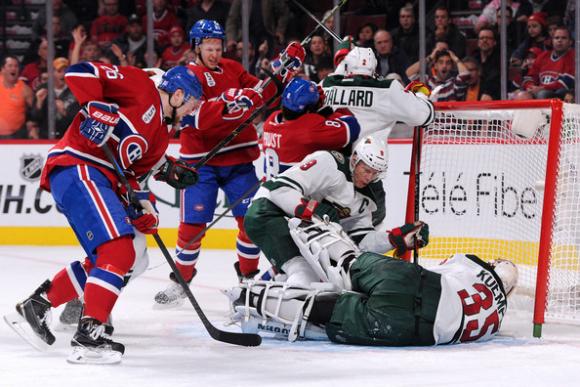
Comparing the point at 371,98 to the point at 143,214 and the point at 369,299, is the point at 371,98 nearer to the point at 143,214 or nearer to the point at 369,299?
the point at 369,299

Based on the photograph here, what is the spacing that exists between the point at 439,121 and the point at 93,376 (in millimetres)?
2092

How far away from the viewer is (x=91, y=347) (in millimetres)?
3631

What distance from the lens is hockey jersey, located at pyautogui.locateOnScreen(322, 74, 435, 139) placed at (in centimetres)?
466

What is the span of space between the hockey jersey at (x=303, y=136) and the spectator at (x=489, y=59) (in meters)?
2.71

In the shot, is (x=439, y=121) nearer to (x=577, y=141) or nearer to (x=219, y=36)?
(x=577, y=141)

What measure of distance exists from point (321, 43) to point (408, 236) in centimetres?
360

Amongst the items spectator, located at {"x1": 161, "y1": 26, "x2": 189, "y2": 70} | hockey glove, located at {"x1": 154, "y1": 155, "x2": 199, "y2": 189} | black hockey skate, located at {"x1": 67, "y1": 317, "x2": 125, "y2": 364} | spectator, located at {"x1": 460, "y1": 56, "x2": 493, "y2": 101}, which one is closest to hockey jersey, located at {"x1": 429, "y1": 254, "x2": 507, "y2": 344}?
hockey glove, located at {"x1": 154, "y1": 155, "x2": 199, "y2": 189}

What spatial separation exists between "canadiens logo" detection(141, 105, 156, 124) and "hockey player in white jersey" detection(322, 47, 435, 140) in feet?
3.63

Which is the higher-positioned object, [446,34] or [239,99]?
[446,34]

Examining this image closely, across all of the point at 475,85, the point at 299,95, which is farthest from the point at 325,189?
the point at 475,85

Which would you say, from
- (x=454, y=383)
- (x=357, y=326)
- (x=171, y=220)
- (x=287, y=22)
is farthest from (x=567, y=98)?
(x=454, y=383)

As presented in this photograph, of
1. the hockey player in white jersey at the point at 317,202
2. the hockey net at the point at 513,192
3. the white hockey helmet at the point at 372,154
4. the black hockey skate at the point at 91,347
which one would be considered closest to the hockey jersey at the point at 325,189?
the hockey player in white jersey at the point at 317,202

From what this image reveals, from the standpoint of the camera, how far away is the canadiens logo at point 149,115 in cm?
385

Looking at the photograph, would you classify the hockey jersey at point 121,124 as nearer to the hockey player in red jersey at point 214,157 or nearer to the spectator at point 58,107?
the hockey player in red jersey at point 214,157
